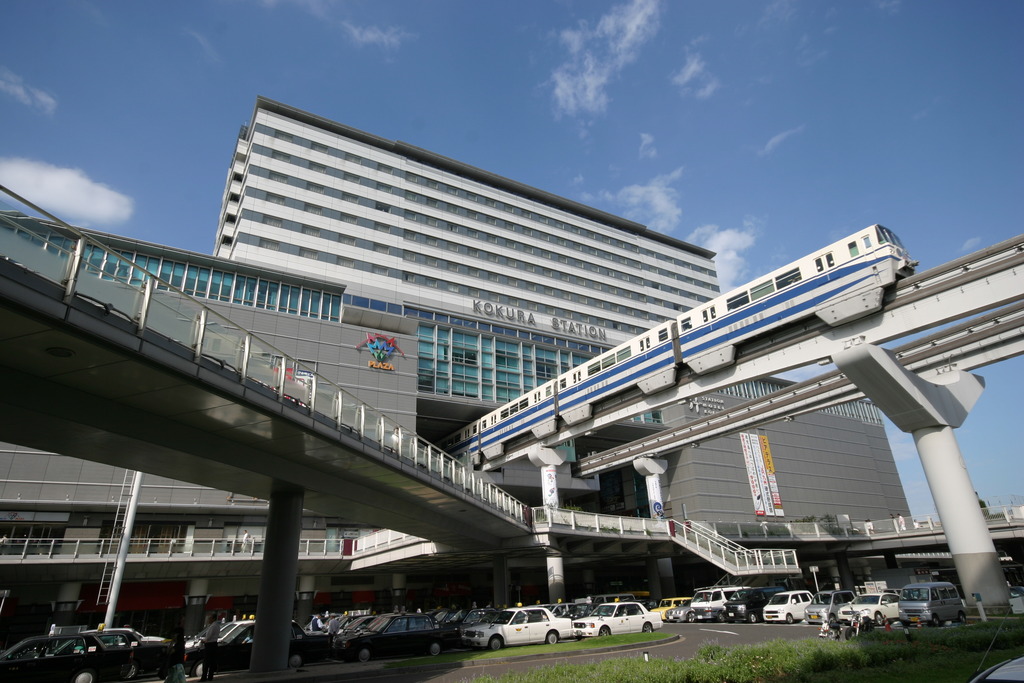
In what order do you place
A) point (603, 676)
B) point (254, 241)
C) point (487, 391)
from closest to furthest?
point (603, 676) < point (254, 241) < point (487, 391)

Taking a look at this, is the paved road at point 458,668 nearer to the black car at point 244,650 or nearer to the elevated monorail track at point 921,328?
the black car at point 244,650

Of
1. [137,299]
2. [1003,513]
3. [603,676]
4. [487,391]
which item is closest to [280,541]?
[137,299]

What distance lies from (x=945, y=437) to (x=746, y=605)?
481 inches

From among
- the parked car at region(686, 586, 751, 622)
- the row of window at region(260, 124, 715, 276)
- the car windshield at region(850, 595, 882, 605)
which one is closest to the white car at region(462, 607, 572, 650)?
the parked car at region(686, 586, 751, 622)

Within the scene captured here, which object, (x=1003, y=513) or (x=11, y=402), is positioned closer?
(x=11, y=402)

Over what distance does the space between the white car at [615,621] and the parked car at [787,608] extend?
615 cm

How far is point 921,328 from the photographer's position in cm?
2380

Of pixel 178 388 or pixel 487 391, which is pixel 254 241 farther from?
pixel 178 388

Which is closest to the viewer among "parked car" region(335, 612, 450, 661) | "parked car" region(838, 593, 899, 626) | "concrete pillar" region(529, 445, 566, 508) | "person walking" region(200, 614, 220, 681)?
"person walking" region(200, 614, 220, 681)

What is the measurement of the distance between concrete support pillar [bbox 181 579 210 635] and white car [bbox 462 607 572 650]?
22583 millimetres

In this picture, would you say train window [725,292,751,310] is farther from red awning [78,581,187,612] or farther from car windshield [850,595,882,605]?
red awning [78,581,187,612]

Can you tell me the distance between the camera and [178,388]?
1184 cm

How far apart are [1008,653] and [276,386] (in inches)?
674

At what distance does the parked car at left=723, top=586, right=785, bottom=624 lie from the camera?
95.2ft
